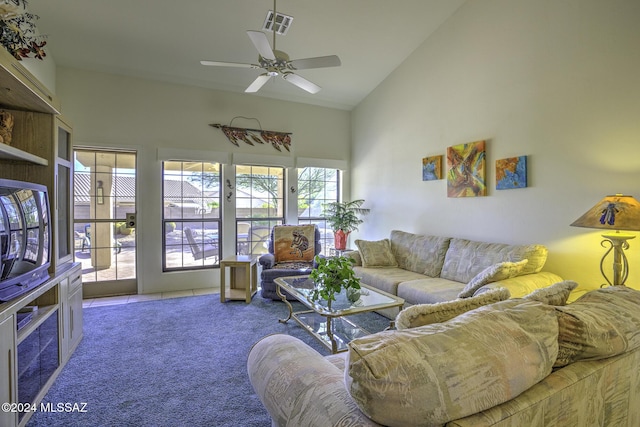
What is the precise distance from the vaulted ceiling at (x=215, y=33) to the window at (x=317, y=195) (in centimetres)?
162

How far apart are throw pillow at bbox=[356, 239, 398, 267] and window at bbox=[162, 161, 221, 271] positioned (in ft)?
7.37

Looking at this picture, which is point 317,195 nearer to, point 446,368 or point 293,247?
point 293,247

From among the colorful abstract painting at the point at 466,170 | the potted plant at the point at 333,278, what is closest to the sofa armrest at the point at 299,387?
the potted plant at the point at 333,278

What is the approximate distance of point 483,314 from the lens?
3.39ft

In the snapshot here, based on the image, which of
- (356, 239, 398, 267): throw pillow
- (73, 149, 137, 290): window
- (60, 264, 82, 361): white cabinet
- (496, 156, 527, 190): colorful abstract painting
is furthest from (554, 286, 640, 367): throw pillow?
(73, 149, 137, 290): window

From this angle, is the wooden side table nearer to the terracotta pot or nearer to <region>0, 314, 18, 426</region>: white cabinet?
the terracotta pot

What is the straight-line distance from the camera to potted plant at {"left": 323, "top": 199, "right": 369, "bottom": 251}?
528 cm

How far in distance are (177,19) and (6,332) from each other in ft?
10.7

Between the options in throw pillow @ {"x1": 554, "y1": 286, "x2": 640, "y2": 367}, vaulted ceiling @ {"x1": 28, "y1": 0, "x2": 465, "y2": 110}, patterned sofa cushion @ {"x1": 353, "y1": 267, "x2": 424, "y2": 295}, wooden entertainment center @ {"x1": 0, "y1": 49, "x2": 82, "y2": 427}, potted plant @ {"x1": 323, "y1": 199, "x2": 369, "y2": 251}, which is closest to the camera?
throw pillow @ {"x1": 554, "y1": 286, "x2": 640, "y2": 367}

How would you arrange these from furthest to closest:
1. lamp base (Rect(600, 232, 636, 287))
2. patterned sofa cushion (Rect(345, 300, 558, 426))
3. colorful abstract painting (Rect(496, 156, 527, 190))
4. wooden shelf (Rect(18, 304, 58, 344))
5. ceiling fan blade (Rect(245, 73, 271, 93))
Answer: colorful abstract painting (Rect(496, 156, 527, 190))
ceiling fan blade (Rect(245, 73, 271, 93))
lamp base (Rect(600, 232, 636, 287))
wooden shelf (Rect(18, 304, 58, 344))
patterned sofa cushion (Rect(345, 300, 558, 426))

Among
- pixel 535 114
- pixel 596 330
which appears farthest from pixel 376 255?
pixel 596 330

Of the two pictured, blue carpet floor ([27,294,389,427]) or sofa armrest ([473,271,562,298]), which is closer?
blue carpet floor ([27,294,389,427])

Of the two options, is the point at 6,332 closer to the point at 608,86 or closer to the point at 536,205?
the point at 536,205

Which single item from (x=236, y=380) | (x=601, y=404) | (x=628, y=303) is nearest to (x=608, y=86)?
(x=628, y=303)
